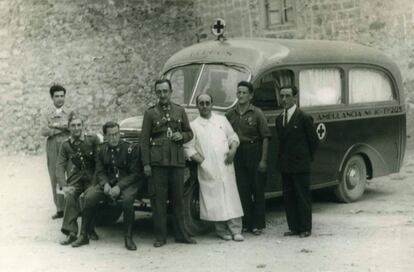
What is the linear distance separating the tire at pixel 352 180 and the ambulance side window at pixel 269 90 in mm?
1664

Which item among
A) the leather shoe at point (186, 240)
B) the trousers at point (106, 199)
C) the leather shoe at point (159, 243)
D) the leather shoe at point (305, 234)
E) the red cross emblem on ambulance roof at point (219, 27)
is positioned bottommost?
the leather shoe at point (305, 234)

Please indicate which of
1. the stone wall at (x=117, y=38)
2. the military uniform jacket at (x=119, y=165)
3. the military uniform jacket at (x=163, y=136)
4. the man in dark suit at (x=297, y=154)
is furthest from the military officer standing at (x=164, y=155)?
the stone wall at (x=117, y=38)

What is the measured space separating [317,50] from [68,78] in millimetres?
8453

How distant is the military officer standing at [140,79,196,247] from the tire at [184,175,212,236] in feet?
0.91

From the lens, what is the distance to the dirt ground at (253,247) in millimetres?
6508

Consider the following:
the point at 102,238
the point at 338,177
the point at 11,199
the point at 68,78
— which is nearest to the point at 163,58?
the point at 68,78

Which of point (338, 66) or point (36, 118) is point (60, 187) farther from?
point (36, 118)

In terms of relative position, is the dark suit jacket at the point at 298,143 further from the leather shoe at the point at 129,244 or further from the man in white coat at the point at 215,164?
the leather shoe at the point at 129,244

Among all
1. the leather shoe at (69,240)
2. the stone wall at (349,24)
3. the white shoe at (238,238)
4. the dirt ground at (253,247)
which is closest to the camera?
the dirt ground at (253,247)

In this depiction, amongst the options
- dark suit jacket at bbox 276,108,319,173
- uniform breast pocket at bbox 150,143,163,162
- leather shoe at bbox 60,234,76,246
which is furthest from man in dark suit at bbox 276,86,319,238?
leather shoe at bbox 60,234,76,246

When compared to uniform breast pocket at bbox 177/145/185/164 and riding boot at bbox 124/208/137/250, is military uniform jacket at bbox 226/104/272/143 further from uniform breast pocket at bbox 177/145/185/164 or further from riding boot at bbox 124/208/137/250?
riding boot at bbox 124/208/137/250

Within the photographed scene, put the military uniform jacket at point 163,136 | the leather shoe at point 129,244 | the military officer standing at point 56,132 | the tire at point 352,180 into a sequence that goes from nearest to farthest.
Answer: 1. the leather shoe at point 129,244
2. the military uniform jacket at point 163,136
3. the military officer standing at point 56,132
4. the tire at point 352,180

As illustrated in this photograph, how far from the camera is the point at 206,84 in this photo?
875 cm

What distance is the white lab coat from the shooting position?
301 inches
